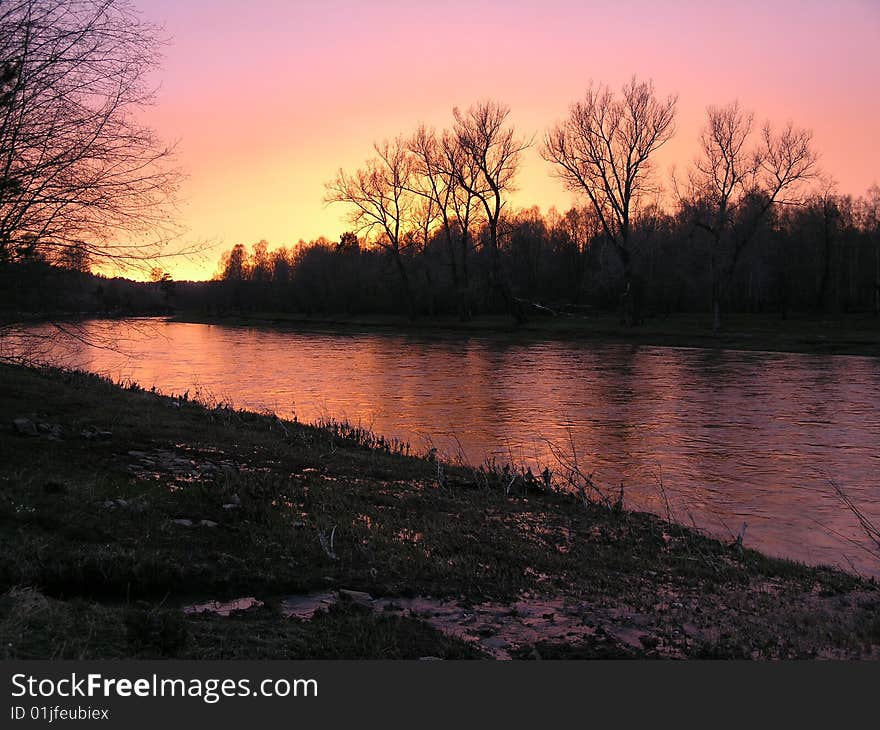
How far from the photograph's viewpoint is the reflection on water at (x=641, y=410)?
1022 cm

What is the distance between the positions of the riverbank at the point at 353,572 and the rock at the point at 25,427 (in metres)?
0.02

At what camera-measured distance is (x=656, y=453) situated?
44.3 feet

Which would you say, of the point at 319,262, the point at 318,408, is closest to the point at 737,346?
the point at 318,408

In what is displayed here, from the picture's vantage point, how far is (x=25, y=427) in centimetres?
918

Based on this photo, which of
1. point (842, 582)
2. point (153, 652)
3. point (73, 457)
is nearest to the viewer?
point (153, 652)

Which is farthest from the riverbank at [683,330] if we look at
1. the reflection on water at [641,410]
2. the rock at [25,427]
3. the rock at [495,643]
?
the rock at [25,427]

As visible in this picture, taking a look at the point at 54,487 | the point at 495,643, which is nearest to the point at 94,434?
the point at 54,487

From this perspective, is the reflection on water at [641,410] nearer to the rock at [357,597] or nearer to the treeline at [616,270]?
the rock at [357,597]

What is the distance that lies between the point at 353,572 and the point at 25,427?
5515 mm

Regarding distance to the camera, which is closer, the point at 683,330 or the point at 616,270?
the point at 683,330

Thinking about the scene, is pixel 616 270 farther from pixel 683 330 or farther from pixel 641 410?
pixel 641 410

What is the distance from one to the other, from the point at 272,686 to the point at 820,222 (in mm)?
79265

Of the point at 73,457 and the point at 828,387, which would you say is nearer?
the point at 73,457

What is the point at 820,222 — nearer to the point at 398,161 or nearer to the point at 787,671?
the point at 398,161
